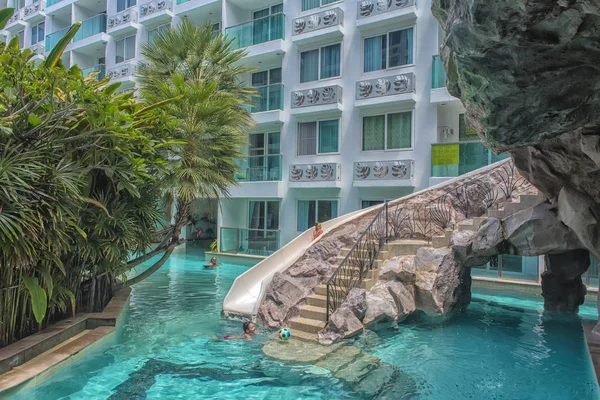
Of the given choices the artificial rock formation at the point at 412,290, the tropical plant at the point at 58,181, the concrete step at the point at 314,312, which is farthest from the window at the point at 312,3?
the concrete step at the point at 314,312

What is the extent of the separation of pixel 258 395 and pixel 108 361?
2.86 metres

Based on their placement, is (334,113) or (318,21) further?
(318,21)

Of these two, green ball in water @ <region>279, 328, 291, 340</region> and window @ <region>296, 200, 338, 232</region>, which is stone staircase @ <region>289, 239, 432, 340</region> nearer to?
green ball in water @ <region>279, 328, 291, 340</region>

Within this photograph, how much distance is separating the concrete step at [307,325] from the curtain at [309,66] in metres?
13.2

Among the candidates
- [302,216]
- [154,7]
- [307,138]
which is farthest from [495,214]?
[154,7]

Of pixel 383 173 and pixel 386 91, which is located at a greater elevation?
pixel 386 91

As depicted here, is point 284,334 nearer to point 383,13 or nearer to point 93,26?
point 383,13

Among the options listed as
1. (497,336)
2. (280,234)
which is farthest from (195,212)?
(497,336)

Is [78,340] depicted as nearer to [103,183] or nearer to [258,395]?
[103,183]

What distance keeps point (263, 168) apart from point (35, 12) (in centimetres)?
2569

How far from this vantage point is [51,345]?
7.01m

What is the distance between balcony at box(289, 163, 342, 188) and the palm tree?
6.66m

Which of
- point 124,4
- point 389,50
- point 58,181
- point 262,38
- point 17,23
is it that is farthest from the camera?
point 17,23

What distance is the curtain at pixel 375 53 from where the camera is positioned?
704 inches
